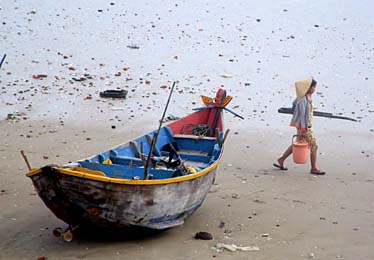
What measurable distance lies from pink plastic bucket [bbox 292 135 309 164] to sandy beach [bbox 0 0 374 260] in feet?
0.69

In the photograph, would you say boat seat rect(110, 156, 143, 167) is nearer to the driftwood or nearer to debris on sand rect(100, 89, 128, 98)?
the driftwood

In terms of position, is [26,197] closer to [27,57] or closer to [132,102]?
[132,102]

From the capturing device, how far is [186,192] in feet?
22.4

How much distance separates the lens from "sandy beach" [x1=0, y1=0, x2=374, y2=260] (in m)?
7.11

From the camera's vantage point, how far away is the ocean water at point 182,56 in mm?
12453

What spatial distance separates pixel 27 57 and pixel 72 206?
870 centimetres

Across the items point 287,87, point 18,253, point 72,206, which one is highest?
point 287,87

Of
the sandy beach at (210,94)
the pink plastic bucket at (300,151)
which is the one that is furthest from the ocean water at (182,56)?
the pink plastic bucket at (300,151)

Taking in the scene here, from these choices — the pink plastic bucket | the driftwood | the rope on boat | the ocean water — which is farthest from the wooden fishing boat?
the ocean water

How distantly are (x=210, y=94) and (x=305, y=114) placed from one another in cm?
381

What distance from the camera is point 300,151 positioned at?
938 centimetres

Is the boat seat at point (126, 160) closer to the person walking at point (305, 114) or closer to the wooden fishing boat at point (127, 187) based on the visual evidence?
the wooden fishing boat at point (127, 187)

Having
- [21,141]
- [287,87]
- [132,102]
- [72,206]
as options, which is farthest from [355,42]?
[72,206]

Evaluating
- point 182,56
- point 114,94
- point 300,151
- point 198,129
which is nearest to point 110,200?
point 198,129
